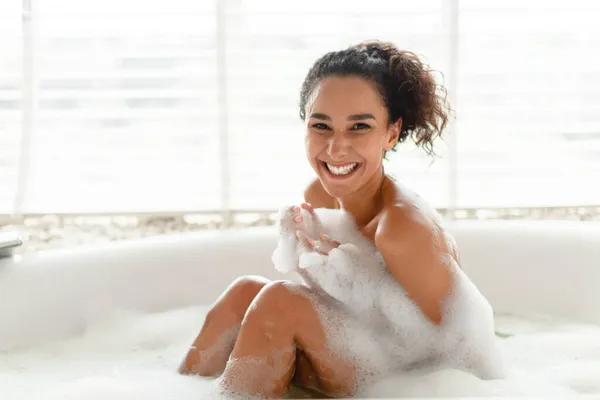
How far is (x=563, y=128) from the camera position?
3064mm

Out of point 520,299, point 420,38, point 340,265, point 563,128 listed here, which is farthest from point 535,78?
point 340,265

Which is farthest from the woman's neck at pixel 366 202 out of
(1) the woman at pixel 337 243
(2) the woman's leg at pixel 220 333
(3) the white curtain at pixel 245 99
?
(3) the white curtain at pixel 245 99

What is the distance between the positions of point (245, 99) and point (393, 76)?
5.69 ft

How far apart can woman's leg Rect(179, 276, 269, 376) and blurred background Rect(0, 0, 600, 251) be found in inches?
63.8

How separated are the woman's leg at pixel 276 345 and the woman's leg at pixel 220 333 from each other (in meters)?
0.14

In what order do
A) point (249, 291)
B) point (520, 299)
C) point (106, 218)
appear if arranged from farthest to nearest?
point (106, 218) → point (520, 299) → point (249, 291)

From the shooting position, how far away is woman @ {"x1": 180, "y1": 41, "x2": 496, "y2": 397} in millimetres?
1303

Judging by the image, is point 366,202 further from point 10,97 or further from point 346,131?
point 10,97

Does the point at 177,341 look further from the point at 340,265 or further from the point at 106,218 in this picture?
the point at 106,218

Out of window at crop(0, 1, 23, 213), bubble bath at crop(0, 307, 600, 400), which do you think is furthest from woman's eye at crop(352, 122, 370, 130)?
window at crop(0, 1, 23, 213)

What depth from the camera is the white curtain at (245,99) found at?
119 inches

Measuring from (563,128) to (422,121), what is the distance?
1.80m

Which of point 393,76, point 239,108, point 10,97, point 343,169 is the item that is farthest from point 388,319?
point 10,97

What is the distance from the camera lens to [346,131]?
1354 mm
